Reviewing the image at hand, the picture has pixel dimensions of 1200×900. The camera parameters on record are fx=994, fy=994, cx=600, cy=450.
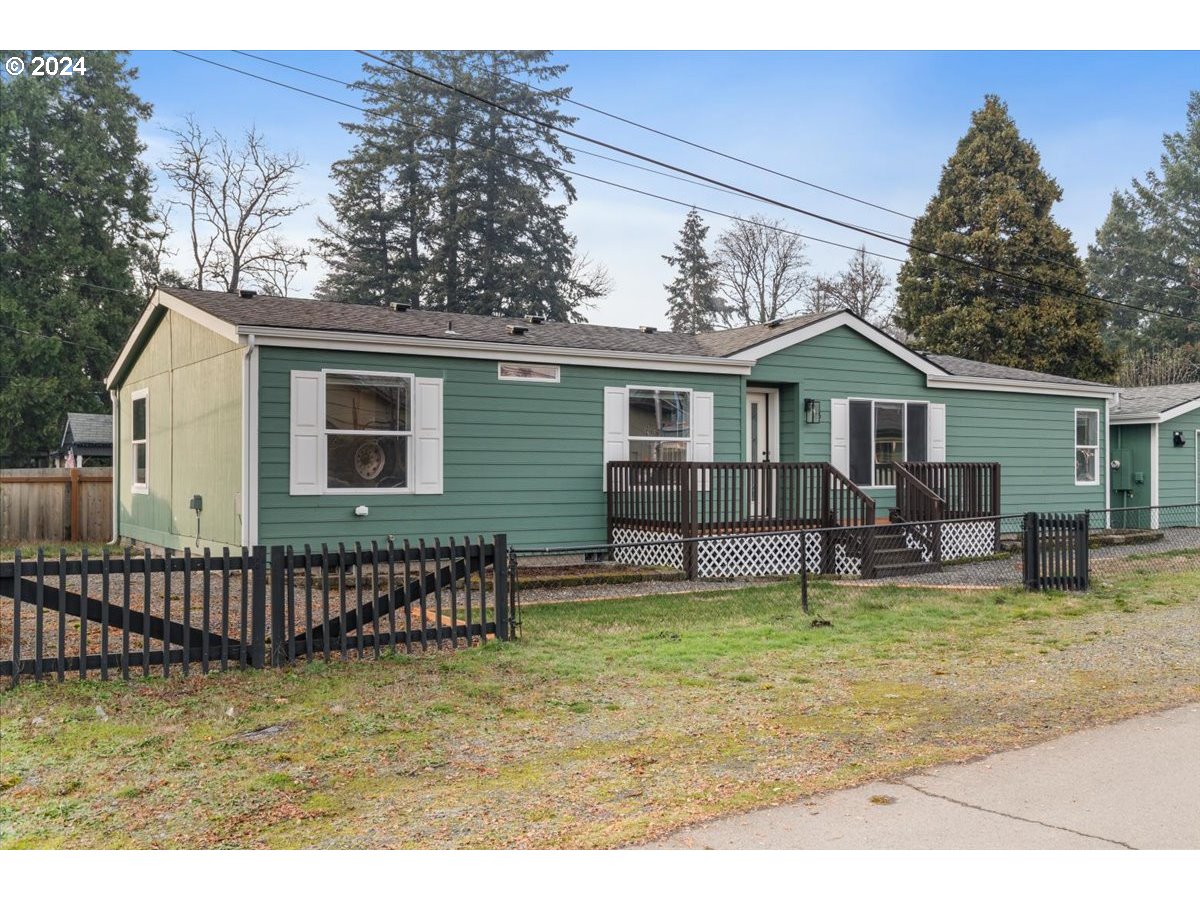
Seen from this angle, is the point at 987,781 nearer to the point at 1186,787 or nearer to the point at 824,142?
the point at 1186,787

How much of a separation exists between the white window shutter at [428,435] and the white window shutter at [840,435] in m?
6.67

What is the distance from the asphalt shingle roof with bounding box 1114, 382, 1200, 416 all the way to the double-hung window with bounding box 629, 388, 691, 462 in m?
11.4

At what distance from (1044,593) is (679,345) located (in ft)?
21.2

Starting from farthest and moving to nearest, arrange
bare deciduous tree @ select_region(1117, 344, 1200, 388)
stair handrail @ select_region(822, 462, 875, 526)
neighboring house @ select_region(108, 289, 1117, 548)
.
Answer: bare deciduous tree @ select_region(1117, 344, 1200, 388)
stair handrail @ select_region(822, 462, 875, 526)
neighboring house @ select_region(108, 289, 1117, 548)

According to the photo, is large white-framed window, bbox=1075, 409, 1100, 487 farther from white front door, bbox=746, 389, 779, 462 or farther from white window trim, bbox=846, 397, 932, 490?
white front door, bbox=746, 389, 779, 462

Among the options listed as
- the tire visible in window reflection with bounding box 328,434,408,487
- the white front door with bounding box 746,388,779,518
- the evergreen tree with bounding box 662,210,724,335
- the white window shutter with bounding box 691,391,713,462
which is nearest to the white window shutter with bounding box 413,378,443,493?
the tire visible in window reflection with bounding box 328,434,408,487

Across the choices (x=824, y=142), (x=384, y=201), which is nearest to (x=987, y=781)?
(x=824, y=142)

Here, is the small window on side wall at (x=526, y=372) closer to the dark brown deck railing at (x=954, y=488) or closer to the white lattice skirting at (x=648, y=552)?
the white lattice skirting at (x=648, y=552)

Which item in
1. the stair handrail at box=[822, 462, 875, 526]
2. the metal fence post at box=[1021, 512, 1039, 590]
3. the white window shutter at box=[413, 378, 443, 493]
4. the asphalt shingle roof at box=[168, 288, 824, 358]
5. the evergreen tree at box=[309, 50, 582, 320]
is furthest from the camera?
the evergreen tree at box=[309, 50, 582, 320]

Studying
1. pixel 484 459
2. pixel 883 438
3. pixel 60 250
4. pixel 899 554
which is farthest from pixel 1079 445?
pixel 60 250

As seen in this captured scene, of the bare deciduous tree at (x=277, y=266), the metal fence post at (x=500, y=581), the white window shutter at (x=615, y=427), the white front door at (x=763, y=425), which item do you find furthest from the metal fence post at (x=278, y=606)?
the bare deciduous tree at (x=277, y=266)

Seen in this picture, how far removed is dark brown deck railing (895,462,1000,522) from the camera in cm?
1491

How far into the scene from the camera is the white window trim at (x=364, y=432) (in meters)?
11.8

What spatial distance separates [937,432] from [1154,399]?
27.7 feet
